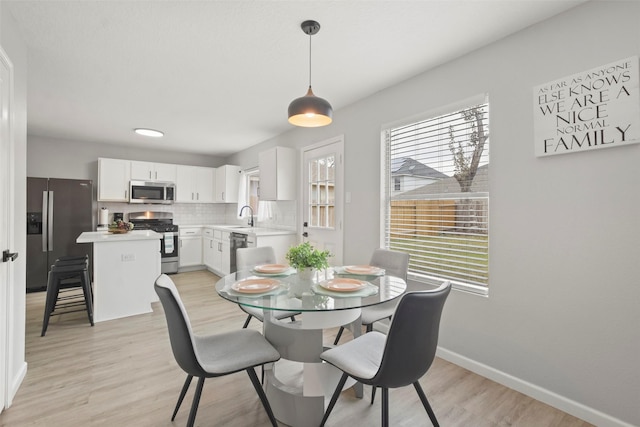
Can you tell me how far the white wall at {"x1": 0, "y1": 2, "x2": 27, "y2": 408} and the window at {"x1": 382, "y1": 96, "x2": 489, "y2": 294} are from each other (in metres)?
2.88

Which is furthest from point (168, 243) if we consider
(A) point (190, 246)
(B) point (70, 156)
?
A: (B) point (70, 156)

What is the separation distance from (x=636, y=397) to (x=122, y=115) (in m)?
5.36

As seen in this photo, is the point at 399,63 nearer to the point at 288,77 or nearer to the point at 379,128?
the point at 379,128

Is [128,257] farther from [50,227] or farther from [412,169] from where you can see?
[412,169]

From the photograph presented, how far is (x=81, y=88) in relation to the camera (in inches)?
121

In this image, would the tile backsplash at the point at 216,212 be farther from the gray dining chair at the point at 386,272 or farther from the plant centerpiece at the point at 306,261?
the plant centerpiece at the point at 306,261

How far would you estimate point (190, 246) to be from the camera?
19.0 ft

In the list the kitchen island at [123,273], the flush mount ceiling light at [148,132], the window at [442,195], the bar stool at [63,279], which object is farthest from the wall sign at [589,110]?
the flush mount ceiling light at [148,132]

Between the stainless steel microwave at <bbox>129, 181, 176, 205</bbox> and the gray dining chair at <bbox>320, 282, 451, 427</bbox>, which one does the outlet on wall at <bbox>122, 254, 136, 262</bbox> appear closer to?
the stainless steel microwave at <bbox>129, 181, 176, 205</bbox>

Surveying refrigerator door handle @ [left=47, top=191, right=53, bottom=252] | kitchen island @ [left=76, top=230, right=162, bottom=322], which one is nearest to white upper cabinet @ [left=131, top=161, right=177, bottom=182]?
refrigerator door handle @ [left=47, top=191, right=53, bottom=252]

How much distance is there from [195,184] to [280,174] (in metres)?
2.70

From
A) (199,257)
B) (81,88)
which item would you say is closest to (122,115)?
(81,88)

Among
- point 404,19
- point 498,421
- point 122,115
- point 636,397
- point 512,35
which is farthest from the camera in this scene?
point 122,115

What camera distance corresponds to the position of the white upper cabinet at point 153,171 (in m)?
5.48
